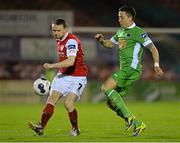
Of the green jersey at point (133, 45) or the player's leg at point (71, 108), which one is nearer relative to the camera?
the player's leg at point (71, 108)

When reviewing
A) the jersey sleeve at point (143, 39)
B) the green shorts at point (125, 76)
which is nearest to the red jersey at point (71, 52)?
the green shorts at point (125, 76)

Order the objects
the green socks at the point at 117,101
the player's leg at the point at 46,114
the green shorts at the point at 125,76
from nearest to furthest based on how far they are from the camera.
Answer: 1. the player's leg at the point at 46,114
2. the green socks at the point at 117,101
3. the green shorts at the point at 125,76

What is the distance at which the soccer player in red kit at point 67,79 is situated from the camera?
10289 millimetres

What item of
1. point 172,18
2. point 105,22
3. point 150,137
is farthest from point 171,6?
point 150,137

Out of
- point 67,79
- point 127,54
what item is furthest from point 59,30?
point 127,54

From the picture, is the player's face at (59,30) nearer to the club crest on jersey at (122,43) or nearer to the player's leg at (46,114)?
the player's leg at (46,114)

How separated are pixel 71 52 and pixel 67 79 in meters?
0.47

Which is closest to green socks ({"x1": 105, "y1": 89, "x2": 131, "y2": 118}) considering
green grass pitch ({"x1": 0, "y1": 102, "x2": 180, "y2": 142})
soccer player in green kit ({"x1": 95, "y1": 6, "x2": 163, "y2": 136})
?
soccer player in green kit ({"x1": 95, "y1": 6, "x2": 163, "y2": 136})

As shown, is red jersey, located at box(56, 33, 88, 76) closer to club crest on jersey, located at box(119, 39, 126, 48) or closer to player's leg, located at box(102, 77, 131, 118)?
player's leg, located at box(102, 77, 131, 118)

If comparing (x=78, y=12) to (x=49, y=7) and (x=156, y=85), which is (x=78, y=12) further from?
(x=156, y=85)

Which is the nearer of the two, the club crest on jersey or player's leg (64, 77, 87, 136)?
player's leg (64, 77, 87, 136)

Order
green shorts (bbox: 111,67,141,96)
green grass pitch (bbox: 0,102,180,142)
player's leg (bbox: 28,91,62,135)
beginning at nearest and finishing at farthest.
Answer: green grass pitch (bbox: 0,102,180,142), player's leg (bbox: 28,91,62,135), green shorts (bbox: 111,67,141,96)

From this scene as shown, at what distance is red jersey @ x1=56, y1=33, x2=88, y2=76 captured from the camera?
10360 millimetres

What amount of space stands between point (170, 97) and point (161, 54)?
5.47 ft
